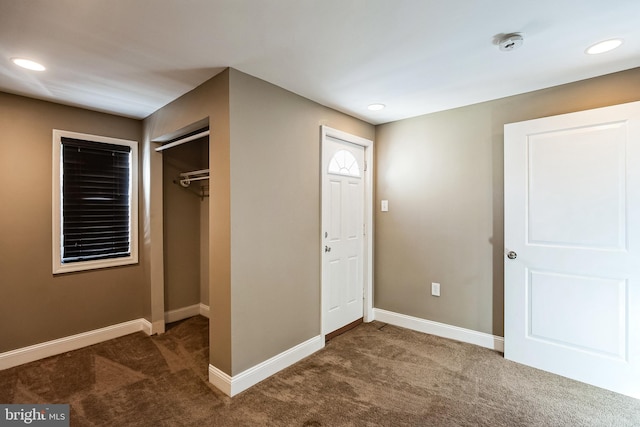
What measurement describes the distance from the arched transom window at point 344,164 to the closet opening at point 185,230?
1435mm

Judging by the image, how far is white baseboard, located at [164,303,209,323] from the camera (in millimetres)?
3613

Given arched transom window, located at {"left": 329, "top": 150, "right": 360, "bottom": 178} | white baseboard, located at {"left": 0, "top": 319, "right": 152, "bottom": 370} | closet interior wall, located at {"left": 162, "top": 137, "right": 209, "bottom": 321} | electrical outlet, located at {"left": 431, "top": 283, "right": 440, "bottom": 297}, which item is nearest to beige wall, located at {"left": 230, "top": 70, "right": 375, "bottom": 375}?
arched transom window, located at {"left": 329, "top": 150, "right": 360, "bottom": 178}

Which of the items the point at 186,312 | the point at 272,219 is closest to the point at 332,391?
the point at 272,219

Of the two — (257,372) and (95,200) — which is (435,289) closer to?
(257,372)

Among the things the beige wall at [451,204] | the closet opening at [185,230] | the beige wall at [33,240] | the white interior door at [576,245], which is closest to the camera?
the white interior door at [576,245]

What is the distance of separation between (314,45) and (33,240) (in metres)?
2.95

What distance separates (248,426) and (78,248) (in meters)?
2.41

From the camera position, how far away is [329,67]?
2.20 meters

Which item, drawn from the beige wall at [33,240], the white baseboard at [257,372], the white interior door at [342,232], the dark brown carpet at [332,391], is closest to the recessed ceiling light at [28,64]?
the beige wall at [33,240]

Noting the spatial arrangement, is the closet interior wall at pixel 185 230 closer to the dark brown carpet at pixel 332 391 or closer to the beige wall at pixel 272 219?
the dark brown carpet at pixel 332 391

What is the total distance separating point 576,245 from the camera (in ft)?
7.81

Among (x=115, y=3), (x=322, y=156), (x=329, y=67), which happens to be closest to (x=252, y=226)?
(x=322, y=156)

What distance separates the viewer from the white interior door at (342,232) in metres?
3.06

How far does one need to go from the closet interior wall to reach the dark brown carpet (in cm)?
87
